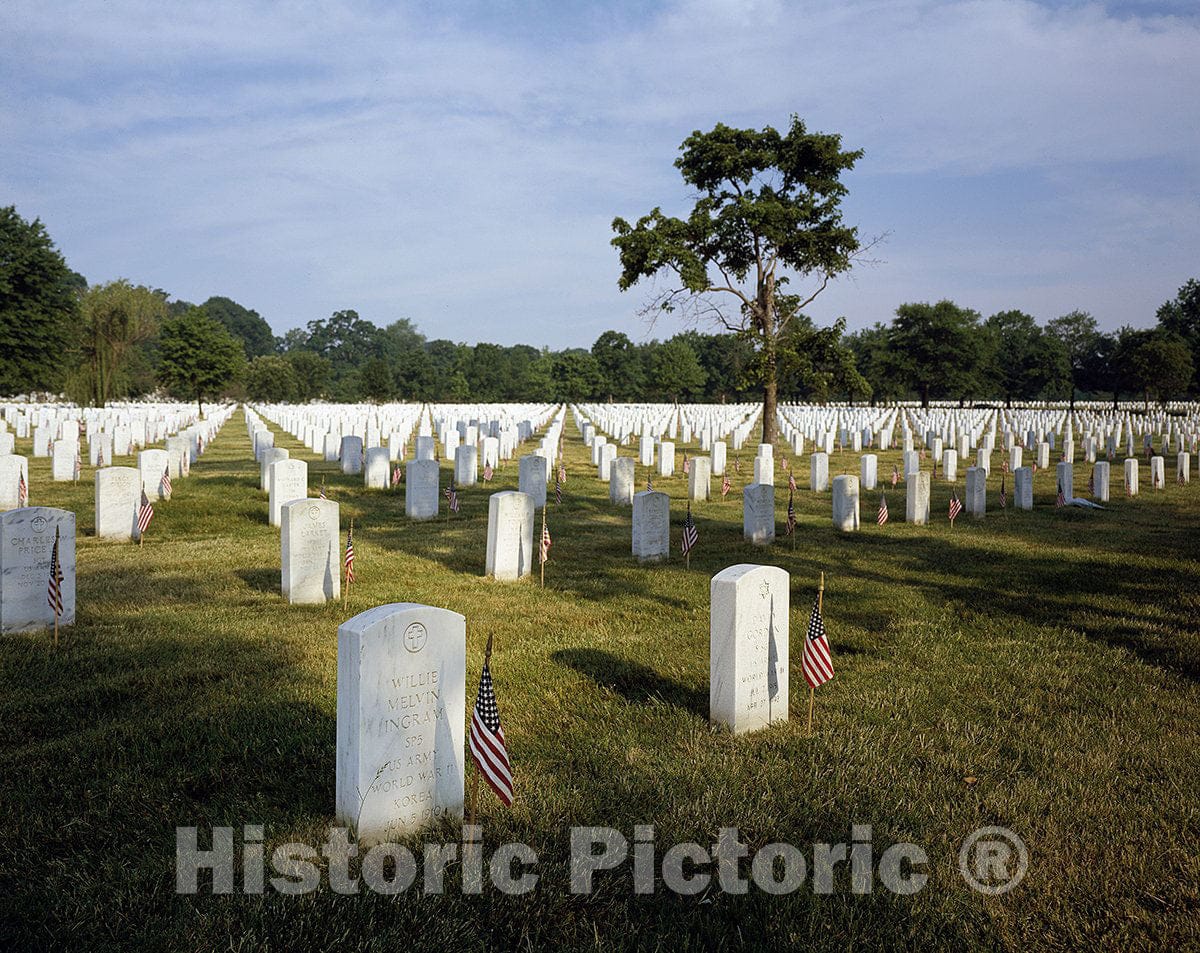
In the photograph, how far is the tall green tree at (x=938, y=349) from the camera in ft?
284

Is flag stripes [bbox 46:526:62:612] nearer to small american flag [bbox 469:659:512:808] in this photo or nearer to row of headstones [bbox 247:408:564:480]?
small american flag [bbox 469:659:512:808]

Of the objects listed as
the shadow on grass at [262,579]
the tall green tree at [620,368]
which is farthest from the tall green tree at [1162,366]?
the shadow on grass at [262,579]

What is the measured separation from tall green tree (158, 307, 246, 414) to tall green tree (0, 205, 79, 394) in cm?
1449

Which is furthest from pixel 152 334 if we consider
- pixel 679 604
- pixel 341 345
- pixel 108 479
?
pixel 341 345

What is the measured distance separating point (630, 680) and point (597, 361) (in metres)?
107

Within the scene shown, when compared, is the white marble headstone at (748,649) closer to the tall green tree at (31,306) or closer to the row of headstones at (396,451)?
the row of headstones at (396,451)

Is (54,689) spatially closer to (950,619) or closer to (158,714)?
(158,714)

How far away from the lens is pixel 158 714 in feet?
19.2

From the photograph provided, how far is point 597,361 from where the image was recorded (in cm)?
11300

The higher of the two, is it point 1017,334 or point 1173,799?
point 1017,334

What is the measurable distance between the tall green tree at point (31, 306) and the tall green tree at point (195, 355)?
47.6 ft

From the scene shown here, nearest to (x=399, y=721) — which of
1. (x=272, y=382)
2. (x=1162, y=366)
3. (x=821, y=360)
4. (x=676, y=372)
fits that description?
(x=821, y=360)

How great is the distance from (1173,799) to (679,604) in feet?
18.0

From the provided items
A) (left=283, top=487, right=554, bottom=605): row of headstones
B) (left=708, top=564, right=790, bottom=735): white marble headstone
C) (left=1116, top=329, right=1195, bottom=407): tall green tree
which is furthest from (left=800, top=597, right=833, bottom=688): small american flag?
(left=1116, top=329, right=1195, bottom=407): tall green tree
